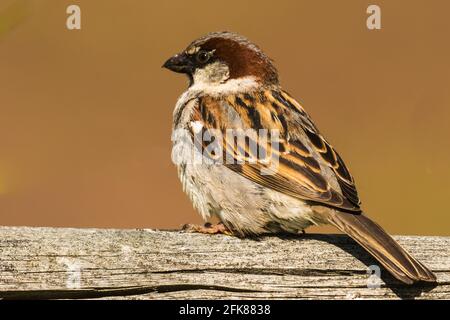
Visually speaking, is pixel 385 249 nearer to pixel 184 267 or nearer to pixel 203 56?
pixel 184 267

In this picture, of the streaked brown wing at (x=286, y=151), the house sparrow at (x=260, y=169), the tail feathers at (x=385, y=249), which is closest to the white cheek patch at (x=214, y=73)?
the house sparrow at (x=260, y=169)

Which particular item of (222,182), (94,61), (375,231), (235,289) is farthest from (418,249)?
(94,61)

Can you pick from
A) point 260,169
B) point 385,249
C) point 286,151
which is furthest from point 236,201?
point 385,249

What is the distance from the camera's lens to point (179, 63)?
15.1 feet

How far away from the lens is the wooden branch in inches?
110

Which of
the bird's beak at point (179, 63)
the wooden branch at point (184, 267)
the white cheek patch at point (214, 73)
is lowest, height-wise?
the wooden branch at point (184, 267)

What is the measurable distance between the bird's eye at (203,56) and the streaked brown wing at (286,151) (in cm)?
37

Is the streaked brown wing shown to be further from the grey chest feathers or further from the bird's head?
the bird's head

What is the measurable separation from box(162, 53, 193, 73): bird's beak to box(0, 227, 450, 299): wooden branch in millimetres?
1599

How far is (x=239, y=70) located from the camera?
14.9ft

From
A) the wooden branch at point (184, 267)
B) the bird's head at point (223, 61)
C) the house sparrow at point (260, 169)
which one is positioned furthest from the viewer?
the bird's head at point (223, 61)

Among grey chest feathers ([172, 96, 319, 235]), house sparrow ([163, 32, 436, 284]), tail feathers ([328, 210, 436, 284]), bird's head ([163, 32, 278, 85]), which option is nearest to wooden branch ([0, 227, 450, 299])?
tail feathers ([328, 210, 436, 284])

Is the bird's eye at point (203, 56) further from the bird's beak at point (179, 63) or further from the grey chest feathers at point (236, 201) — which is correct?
the grey chest feathers at point (236, 201)

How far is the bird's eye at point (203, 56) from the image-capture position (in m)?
4.60
